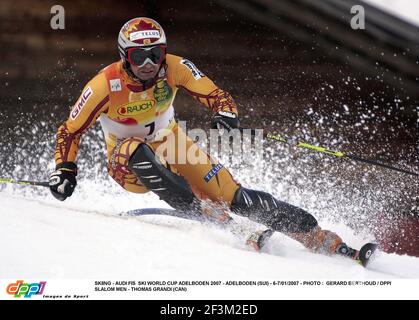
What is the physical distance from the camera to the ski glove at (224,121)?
111 inches

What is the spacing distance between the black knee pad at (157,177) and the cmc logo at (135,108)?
23 cm

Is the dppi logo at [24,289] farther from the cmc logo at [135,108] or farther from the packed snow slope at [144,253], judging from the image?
the cmc logo at [135,108]

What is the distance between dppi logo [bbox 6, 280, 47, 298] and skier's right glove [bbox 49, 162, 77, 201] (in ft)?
1.33

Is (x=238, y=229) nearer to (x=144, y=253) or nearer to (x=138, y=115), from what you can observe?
(x=144, y=253)

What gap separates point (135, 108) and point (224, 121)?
350mm

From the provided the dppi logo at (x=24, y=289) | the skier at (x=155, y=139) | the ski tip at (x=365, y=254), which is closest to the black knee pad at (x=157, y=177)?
the skier at (x=155, y=139)

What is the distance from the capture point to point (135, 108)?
296 cm

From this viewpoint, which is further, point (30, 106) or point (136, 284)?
point (30, 106)

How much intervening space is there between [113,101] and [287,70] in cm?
103

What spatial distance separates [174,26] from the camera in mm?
3551

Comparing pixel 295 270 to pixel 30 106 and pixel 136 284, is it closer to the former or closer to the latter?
pixel 136 284

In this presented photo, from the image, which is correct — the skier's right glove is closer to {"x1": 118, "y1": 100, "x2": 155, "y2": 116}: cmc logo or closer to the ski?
{"x1": 118, "y1": 100, "x2": 155, "y2": 116}: cmc logo

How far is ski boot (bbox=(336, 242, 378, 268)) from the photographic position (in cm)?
283
